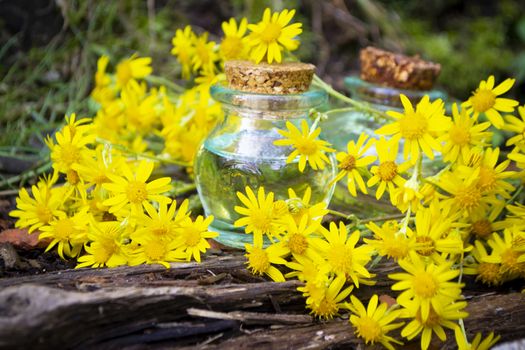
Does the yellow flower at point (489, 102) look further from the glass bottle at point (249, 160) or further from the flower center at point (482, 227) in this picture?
the glass bottle at point (249, 160)

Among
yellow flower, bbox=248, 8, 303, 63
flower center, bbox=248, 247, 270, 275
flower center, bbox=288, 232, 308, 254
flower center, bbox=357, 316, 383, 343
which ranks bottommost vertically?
flower center, bbox=357, 316, 383, 343

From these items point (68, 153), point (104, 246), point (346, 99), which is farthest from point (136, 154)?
point (346, 99)

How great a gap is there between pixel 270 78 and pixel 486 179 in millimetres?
537

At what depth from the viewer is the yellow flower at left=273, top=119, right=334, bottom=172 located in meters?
1.42

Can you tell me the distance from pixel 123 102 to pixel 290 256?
0.82 m

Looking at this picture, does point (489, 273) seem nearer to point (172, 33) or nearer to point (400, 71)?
point (400, 71)

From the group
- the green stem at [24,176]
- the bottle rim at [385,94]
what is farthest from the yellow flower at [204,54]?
the green stem at [24,176]

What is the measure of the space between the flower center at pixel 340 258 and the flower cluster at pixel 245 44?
491 mm

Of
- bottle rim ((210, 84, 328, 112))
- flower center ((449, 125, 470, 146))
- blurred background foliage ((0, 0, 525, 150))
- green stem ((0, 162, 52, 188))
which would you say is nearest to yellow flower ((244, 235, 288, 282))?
bottle rim ((210, 84, 328, 112))

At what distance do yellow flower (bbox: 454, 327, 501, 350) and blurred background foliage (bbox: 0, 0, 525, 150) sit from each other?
149cm

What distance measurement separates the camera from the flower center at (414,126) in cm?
135

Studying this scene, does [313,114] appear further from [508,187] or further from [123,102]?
[123,102]

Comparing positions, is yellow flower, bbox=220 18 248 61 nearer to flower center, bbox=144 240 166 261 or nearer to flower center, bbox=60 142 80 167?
flower center, bbox=60 142 80 167

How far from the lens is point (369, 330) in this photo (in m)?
1.25
